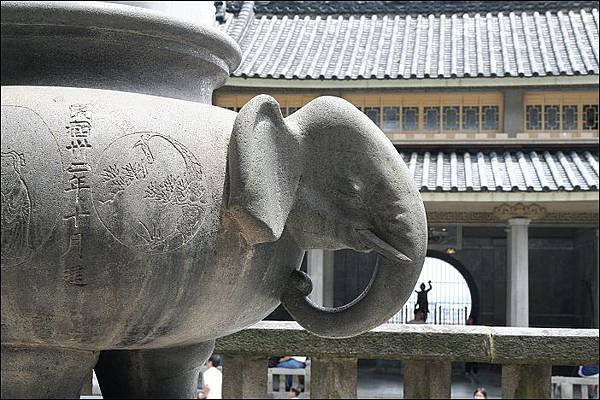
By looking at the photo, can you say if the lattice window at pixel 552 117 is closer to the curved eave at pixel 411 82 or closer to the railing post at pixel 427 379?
the curved eave at pixel 411 82

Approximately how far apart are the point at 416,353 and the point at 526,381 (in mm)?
462

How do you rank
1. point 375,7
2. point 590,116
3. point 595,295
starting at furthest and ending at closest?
point 595,295, point 375,7, point 590,116

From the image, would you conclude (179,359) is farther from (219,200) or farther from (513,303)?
(513,303)

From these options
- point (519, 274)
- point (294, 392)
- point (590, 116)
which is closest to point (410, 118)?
point (590, 116)

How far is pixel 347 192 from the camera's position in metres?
1.99

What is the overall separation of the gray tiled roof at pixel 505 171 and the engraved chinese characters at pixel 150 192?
9436 mm

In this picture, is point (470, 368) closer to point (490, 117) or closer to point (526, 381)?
point (490, 117)

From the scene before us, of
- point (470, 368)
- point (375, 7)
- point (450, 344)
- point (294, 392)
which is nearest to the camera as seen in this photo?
point (450, 344)

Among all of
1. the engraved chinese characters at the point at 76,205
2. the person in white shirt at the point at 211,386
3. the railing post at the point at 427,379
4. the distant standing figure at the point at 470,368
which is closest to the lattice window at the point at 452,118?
the distant standing figure at the point at 470,368

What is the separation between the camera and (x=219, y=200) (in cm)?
185

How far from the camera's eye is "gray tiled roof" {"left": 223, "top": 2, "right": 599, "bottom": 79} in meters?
12.2

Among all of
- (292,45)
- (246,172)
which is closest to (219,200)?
(246,172)

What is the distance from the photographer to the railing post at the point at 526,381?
319 cm

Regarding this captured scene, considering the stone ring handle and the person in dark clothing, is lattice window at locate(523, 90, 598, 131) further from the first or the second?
the stone ring handle
